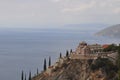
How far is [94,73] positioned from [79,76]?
11.2 ft

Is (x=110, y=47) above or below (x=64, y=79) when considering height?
above

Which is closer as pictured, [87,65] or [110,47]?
[87,65]

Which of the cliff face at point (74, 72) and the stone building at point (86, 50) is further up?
the stone building at point (86, 50)

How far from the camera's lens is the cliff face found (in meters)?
62.3

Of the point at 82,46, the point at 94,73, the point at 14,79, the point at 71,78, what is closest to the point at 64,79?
the point at 71,78

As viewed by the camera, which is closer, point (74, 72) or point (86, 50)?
point (74, 72)

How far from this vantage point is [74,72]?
215ft

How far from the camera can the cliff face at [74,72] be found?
204 feet

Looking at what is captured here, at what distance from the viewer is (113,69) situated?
62062 millimetres

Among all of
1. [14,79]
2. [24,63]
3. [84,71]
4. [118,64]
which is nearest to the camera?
[118,64]

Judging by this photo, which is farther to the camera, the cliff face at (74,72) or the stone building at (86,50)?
the stone building at (86,50)

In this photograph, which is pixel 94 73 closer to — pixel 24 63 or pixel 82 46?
pixel 82 46

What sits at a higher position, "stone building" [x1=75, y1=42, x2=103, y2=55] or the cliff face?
"stone building" [x1=75, y1=42, x2=103, y2=55]

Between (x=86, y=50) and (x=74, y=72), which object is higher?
(x=86, y=50)
